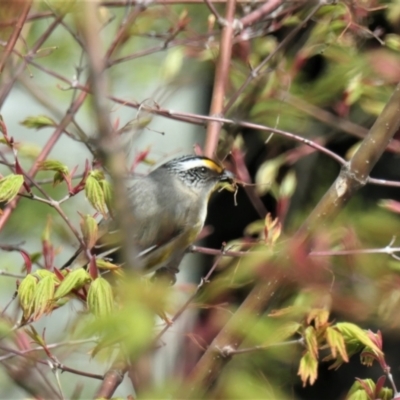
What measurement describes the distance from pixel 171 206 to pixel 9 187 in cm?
158

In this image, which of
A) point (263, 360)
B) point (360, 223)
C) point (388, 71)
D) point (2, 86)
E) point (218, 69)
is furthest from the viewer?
point (218, 69)

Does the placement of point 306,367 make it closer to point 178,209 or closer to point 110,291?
point 110,291

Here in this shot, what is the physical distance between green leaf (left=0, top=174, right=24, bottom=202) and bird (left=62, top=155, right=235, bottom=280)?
3.63ft

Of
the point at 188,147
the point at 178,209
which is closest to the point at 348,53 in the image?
the point at 178,209

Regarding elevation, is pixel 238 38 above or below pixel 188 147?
above

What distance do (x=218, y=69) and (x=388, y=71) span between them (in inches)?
29.4

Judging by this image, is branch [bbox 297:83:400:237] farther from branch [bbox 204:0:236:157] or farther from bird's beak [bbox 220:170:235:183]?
bird's beak [bbox 220:170:235:183]

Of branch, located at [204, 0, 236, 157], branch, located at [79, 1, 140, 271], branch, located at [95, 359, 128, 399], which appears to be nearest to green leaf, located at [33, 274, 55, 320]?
branch, located at [95, 359, 128, 399]

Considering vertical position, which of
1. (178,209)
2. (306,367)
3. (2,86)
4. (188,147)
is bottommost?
(188,147)

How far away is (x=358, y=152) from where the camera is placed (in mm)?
1624

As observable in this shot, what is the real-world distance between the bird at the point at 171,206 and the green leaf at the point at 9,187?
3.63ft

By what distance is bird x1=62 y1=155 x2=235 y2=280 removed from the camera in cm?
294

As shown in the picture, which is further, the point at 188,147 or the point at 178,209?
the point at 188,147

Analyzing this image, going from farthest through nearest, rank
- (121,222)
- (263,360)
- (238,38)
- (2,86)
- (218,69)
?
(238,38) < (218,69) < (2,86) < (263,360) < (121,222)
